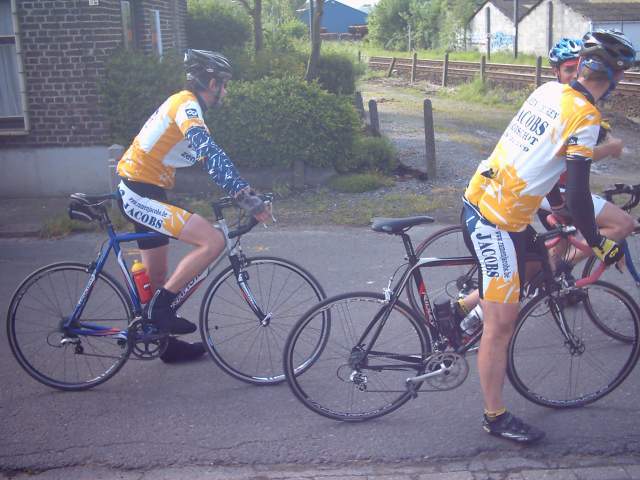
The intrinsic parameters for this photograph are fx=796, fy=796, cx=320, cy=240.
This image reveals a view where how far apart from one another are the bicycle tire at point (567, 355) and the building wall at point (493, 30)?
159 ft

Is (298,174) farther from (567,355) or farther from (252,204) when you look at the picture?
(567,355)

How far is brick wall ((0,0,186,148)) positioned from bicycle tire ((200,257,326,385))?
6.44m

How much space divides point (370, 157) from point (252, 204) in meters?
7.10

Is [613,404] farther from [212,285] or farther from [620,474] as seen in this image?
[212,285]

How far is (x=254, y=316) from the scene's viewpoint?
17.5ft

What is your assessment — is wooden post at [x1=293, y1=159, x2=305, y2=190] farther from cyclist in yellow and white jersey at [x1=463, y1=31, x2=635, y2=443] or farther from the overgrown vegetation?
the overgrown vegetation

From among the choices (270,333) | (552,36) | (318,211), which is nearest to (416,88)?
(552,36)

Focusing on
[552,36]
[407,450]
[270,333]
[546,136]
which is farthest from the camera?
[552,36]

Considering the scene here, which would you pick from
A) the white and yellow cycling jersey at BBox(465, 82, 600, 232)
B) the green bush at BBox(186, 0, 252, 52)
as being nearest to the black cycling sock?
the white and yellow cycling jersey at BBox(465, 82, 600, 232)

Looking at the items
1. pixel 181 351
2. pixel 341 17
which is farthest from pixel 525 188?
pixel 341 17

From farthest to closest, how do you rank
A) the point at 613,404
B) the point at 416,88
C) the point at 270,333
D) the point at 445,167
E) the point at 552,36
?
the point at 552,36, the point at 416,88, the point at 445,167, the point at 270,333, the point at 613,404

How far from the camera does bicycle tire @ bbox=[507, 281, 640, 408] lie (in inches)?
173

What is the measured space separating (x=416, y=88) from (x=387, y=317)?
29.1 m

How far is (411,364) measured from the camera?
4414mm
